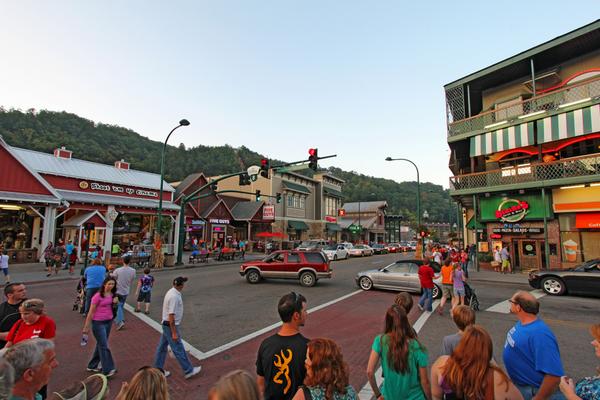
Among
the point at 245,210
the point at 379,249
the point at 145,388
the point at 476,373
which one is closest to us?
the point at 145,388

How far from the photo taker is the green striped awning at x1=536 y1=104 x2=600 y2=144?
53.8 ft

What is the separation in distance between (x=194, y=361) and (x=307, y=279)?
9074 mm

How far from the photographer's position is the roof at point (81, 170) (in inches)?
920

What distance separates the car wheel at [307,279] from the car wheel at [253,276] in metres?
2.16

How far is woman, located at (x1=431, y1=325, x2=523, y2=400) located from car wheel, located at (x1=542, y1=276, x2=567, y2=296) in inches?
542

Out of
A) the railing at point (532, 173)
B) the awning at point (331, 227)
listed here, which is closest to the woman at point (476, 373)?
the railing at point (532, 173)

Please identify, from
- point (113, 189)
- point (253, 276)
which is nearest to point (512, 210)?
point (253, 276)

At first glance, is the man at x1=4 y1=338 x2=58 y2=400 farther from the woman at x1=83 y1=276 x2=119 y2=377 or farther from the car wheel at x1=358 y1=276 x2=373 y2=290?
the car wheel at x1=358 y1=276 x2=373 y2=290

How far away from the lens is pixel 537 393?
283 centimetres

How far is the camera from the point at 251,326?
316 inches

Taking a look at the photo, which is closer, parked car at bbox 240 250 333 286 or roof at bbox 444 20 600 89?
parked car at bbox 240 250 333 286

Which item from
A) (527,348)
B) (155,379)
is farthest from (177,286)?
(527,348)

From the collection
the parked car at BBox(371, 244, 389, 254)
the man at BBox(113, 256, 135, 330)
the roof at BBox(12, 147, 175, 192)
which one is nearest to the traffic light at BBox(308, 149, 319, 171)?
the man at BBox(113, 256, 135, 330)

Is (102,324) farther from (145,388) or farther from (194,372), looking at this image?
(145,388)
